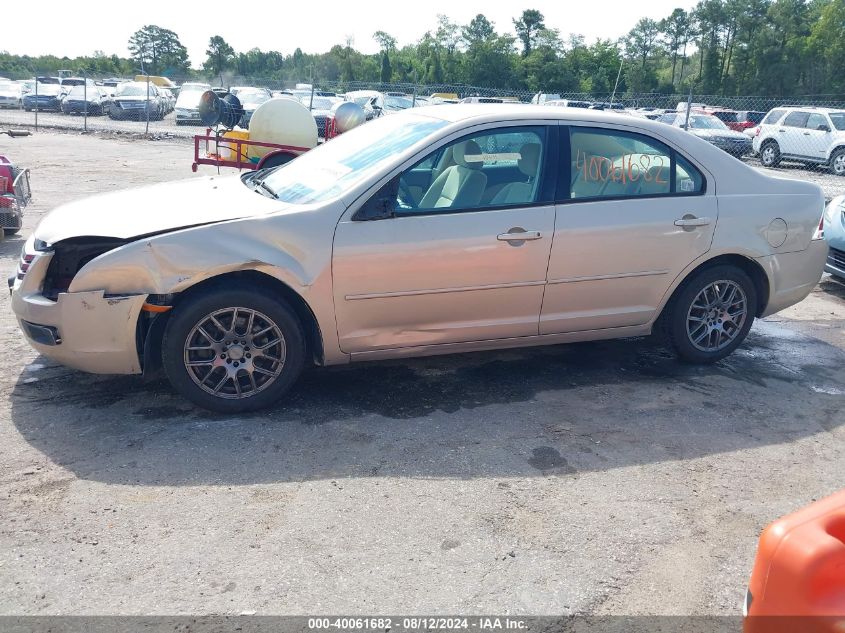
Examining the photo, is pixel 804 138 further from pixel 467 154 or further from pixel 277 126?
pixel 467 154

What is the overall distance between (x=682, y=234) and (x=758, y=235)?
0.64m

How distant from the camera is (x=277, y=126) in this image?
1185 centimetres

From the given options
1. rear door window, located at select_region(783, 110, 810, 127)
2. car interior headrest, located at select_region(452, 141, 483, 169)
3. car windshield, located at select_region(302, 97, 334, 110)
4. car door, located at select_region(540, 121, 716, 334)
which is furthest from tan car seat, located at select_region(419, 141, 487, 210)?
car windshield, located at select_region(302, 97, 334, 110)

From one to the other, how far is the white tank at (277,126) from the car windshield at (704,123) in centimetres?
1571

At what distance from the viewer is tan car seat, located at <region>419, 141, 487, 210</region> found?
4574mm

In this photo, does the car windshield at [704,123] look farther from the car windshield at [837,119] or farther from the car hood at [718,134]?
the car windshield at [837,119]

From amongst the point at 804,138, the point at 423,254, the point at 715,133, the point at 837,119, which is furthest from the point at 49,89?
the point at 423,254

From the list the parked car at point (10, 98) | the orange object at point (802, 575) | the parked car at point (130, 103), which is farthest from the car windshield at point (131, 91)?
A: the orange object at point (802, 575)

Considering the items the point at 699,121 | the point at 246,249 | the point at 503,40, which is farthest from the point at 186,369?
the point at 503,40

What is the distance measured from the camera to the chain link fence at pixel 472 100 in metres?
20.7

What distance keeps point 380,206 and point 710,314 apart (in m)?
2.47

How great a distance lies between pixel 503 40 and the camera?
68062 mm

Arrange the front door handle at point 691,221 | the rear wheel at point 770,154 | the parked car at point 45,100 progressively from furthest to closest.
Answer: the parked car at point 45,100, the rear wheel at point 770,154, the front door handle at point 691,221

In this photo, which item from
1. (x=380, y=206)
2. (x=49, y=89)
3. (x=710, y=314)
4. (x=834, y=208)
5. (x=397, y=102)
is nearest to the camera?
(x=380, y=206)
